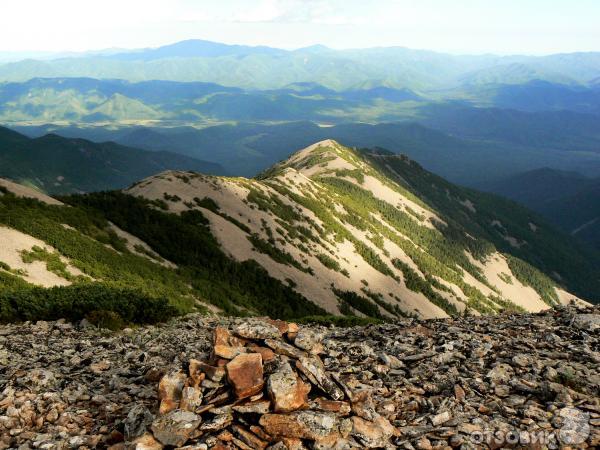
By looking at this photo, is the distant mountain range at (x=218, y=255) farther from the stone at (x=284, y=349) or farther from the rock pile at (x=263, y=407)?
the rock pile at (x=263, y=407)

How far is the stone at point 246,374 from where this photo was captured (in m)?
12.1

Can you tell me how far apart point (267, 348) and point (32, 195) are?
2449 inches

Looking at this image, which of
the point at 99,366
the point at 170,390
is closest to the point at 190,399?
the point at 170,390

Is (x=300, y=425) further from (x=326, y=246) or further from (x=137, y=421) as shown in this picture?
(x=326, y=246)

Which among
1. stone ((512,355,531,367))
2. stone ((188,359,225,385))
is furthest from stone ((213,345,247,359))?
stone ((512,355,531,367))

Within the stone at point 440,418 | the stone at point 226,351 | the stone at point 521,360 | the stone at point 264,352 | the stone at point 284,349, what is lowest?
the stone at point 521,360

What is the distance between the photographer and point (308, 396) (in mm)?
13078

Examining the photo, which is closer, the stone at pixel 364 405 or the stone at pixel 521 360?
the stone at pixel 364 405

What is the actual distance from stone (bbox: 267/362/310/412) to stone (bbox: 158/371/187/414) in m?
2.85

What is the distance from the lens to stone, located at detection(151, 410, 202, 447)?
11062 millimetres

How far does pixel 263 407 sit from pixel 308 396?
185 cm

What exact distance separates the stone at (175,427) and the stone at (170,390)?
505 mm

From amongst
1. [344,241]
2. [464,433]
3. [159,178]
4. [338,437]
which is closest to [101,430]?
[338,437]

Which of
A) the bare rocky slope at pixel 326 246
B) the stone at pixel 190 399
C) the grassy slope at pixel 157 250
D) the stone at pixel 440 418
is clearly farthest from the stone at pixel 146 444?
the bare rocky slope at pixel 326 246
